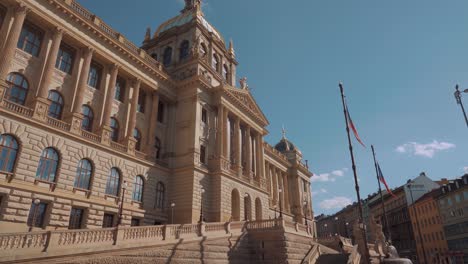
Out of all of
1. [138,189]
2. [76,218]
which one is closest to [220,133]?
[138,189]

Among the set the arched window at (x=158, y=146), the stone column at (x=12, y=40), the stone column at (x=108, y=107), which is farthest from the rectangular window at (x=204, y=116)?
the stone column at (x=12, y=40)

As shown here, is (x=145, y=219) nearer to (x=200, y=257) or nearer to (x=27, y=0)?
(x=200, y=257)

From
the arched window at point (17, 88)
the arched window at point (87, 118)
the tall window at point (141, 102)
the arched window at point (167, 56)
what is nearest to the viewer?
the arched window at point (17, 88)

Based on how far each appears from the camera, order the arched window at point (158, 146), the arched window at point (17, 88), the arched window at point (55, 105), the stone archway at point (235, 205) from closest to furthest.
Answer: the arched window at point (17, 88)
the arched window at point (55, 105)
the arched window at point (158, 146)
the stone archway at point (235, 205)

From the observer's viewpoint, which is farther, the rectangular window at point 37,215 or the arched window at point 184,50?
the arched window at point 184,50

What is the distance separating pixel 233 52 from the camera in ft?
183

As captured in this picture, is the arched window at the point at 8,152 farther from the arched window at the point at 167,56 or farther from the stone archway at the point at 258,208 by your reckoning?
the arched window at the point at 167,56

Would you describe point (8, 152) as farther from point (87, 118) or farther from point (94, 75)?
point (94, 75)

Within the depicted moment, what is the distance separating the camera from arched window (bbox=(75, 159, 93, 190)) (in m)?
25.1

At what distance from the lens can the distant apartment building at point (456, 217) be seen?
53.0m

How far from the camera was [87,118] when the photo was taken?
93.8 feet

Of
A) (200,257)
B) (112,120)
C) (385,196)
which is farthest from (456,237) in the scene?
(112,120)

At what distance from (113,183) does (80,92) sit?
7996mm

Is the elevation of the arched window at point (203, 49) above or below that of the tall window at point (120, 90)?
above
